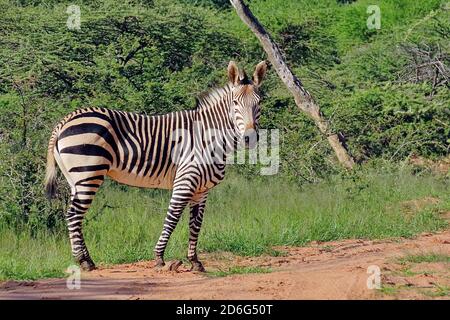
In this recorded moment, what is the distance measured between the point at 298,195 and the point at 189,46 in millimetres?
4802

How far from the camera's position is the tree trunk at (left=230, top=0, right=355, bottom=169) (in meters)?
14.7

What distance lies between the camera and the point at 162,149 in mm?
9695

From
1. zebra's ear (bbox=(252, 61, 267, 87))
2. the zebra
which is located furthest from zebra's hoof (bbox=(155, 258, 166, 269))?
zebra's ear (bbox=(252, 61, 267, 87))

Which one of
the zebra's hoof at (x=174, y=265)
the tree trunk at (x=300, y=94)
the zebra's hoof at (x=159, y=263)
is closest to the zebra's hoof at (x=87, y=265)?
the zebra's hoof at (x=159, y=263)

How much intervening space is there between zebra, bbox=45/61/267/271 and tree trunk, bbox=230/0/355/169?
16.3 feet

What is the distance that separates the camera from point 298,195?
12719mm

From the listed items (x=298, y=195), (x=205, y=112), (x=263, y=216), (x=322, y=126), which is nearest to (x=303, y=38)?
(x=322, y=126)

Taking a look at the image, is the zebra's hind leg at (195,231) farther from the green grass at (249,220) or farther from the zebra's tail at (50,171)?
the zebra's tail at (50,171)

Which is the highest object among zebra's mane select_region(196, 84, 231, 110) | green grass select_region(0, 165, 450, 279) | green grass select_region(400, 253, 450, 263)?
zebra's mane select_region(196, 84, 231, 110)

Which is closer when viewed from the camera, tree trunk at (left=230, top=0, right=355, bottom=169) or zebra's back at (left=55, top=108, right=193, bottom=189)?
zebra's back at (left=55, top=108, right=193, bottom=189)

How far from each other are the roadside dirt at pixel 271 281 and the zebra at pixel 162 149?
1.74 ft

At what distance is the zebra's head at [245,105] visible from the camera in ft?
30.3

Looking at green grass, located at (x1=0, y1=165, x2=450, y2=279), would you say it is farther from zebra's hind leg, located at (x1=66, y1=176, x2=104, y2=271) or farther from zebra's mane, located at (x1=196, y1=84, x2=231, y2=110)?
zebra's mane, located at (x1=196, y1=84, x2=231, y2=110)
